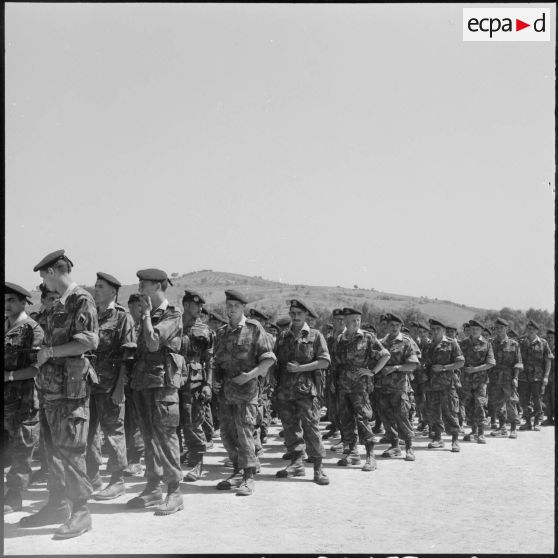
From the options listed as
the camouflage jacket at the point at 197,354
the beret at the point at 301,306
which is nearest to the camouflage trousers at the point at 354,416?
the beret at the point at 301,306

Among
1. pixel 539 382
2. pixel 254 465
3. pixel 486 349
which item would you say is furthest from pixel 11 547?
pixel 539 382

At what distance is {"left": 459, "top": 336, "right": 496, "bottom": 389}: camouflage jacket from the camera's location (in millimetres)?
11766

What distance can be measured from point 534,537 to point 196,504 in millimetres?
3324

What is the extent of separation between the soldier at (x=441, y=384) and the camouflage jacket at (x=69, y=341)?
6964 mm

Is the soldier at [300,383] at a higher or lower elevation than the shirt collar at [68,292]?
lower

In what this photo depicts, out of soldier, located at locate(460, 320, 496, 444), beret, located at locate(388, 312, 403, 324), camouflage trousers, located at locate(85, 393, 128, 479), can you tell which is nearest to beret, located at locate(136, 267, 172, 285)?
camouflage trousers, located at locate(85, 393, 128, 479)

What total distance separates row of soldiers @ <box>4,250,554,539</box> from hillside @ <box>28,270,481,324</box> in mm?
37350

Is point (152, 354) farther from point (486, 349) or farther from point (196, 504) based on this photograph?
point (486, 349)

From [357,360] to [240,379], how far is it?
244cm

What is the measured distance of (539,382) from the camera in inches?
545

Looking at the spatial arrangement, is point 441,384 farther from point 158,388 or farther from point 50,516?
point 50,516

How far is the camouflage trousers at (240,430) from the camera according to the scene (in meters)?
7.18

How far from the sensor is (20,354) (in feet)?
21.0

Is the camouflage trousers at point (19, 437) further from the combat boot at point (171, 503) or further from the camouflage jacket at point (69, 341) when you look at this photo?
the combat boot at point (171, 503)
